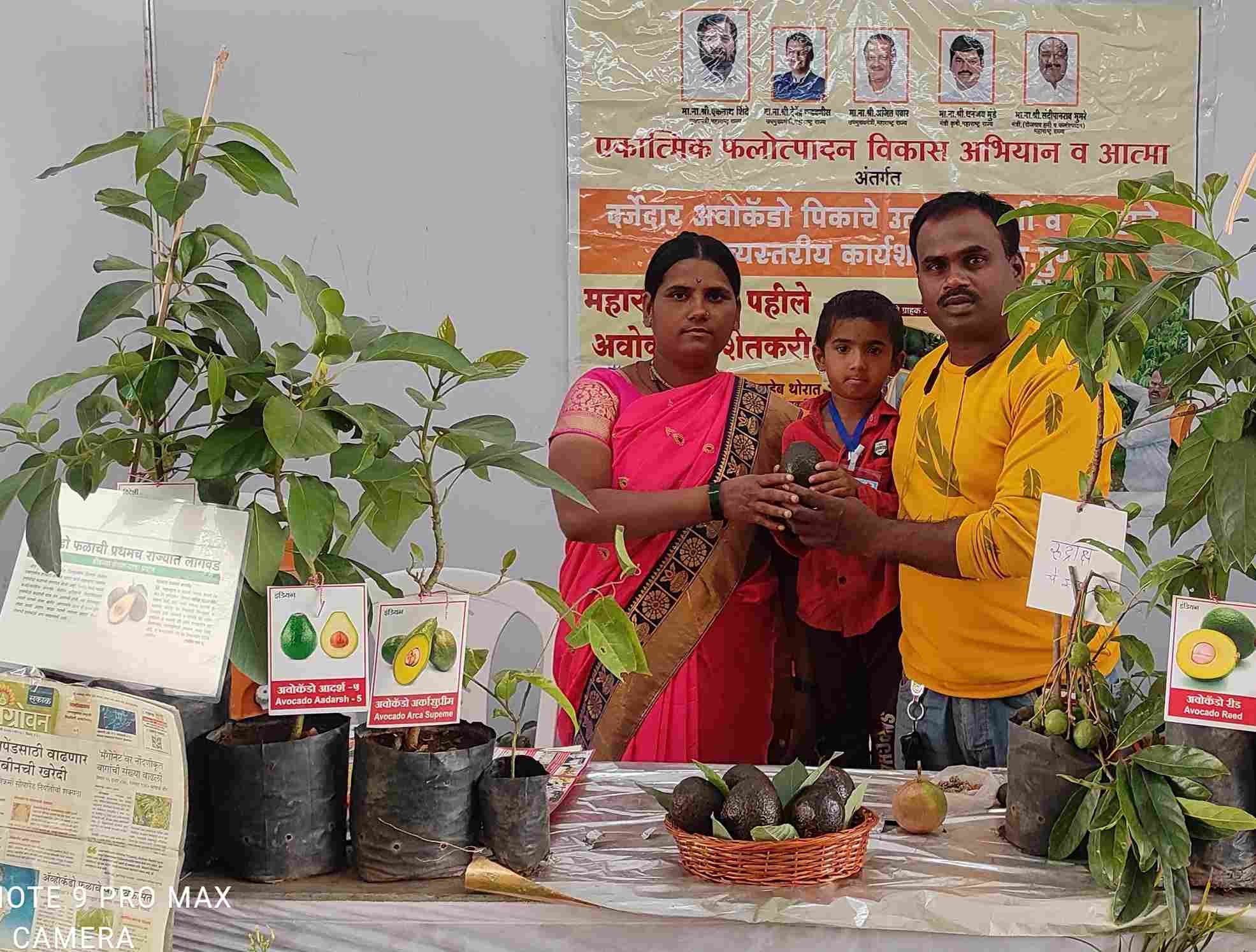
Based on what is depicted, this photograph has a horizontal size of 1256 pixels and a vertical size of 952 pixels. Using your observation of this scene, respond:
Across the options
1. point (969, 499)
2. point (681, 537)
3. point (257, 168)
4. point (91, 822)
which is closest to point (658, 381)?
point (681, 537)

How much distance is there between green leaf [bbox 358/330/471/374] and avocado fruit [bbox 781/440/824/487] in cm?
112

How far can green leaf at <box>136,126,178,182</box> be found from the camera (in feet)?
3.18

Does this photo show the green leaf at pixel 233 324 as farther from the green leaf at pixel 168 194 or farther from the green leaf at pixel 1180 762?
the green leaf at pixel 1180 762

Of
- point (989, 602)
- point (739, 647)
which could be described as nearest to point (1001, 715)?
point (989, 602)

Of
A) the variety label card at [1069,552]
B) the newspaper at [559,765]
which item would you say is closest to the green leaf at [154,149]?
the newspaper at [559,765]

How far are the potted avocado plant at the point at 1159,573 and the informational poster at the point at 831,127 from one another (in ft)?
5.01

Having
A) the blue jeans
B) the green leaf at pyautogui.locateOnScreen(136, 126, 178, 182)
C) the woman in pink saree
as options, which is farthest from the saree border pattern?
the green leaf at pyautogui.locateOnScreen(136, 126, 178, 182)

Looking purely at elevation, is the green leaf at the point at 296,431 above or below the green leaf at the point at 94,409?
below

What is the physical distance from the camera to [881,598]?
7.27 ft

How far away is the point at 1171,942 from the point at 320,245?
2204mm

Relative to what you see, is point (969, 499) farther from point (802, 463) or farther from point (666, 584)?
point (666, 584)

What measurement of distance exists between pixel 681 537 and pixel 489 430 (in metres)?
1.15

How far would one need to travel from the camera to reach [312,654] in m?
1.02

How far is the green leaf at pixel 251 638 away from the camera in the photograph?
3.42 ft
